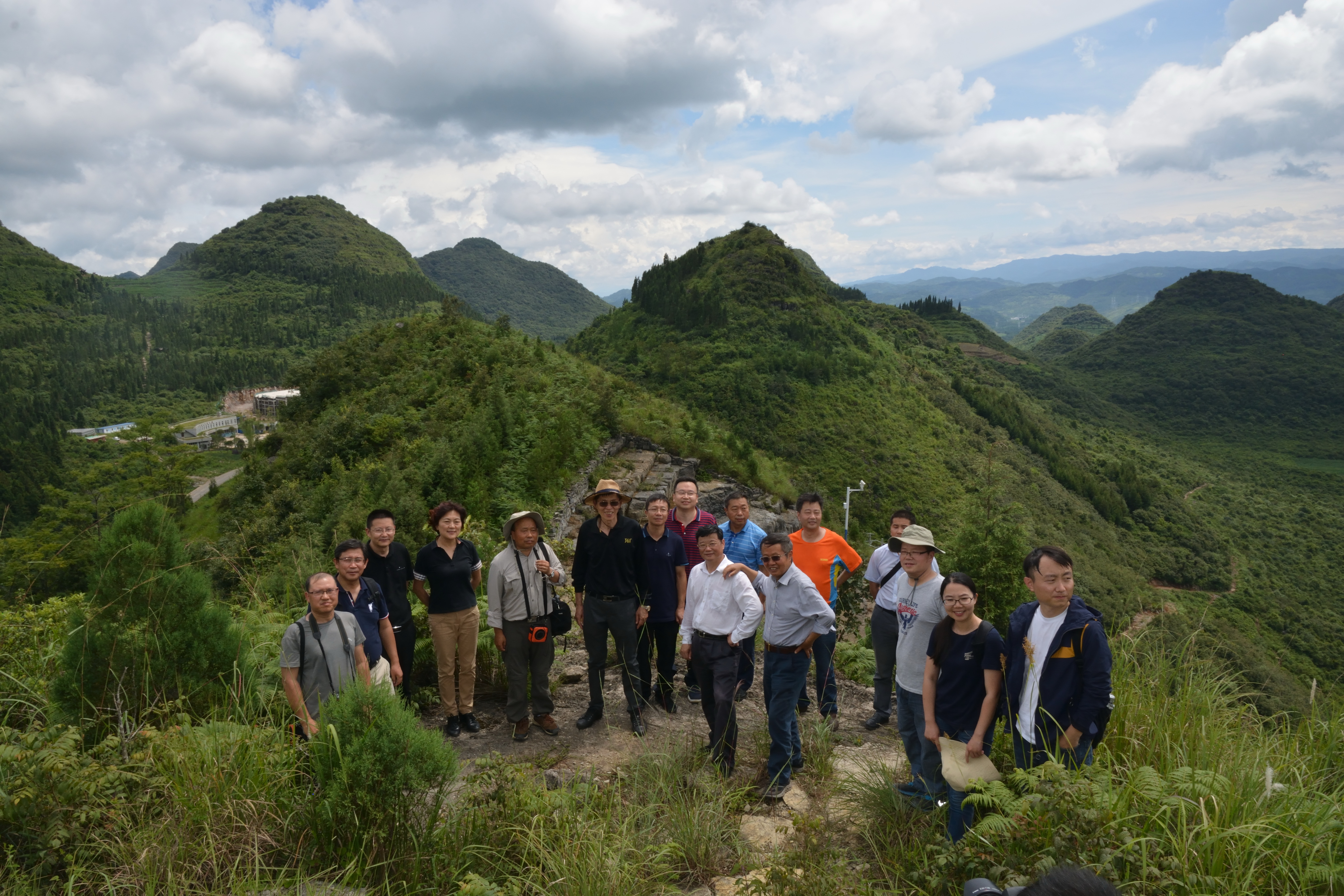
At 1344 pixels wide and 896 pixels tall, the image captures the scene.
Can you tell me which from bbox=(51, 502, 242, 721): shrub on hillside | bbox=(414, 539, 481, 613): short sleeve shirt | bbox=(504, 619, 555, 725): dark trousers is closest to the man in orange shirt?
bbox=(504, 619, 555, 725): dark trousers

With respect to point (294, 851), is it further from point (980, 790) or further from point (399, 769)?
point (980, 790)

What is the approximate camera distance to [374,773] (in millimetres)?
2514

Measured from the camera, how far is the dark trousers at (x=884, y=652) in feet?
17.1

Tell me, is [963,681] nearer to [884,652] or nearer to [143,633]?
[884,652]

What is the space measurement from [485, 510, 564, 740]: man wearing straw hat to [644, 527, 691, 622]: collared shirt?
2.32 feet

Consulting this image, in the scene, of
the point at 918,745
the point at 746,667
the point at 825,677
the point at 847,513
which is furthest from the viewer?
the point at 847,513

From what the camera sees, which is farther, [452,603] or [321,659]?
[452,603]

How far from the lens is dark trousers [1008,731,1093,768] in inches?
120

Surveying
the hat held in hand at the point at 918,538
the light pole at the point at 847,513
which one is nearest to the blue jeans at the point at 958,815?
the hat held in hand at the point at 918,538

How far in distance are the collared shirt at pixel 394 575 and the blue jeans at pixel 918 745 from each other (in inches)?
137

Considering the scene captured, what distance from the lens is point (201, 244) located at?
143250 mm

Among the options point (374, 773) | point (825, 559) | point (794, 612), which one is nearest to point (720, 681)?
point (794, 612)

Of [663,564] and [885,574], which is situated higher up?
[663,564]

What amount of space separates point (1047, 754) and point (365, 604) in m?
3.92
